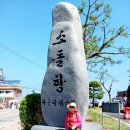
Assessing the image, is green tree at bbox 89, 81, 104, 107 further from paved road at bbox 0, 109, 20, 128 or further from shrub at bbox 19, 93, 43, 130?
shrub at bbox 19, 93, 43, 130

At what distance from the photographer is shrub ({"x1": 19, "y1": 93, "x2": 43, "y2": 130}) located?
523 inches

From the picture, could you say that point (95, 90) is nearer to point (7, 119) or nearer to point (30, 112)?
point (7, 119)

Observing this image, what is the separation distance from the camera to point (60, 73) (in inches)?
399

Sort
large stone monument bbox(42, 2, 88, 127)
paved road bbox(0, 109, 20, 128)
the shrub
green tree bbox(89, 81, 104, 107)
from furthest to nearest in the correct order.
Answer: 1. green tree bbox(89, 81, 104, 107)
2. paved road bbox(0, 109, 20, 128)
3. the shrub
4. large stone monument bbox(42, 2, 88, 127)

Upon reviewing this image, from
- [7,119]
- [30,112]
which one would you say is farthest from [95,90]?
[30,112]

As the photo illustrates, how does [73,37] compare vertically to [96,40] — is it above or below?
below

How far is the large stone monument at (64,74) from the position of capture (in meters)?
9.88

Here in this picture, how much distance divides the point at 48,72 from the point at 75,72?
94cm

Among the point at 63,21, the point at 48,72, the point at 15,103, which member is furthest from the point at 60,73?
the point at 15,103

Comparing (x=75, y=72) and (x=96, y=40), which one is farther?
(x=96, y=40)

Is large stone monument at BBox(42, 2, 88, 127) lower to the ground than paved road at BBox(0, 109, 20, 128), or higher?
higher

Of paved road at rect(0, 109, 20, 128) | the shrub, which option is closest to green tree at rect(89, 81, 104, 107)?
paved road at rect(0, 109, 20, 128)

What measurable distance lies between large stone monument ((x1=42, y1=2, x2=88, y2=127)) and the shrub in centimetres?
296

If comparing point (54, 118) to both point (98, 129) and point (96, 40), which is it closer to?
point (98, 129)
